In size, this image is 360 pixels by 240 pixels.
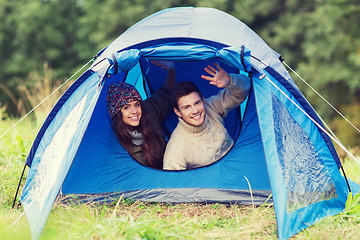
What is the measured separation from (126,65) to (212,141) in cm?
102

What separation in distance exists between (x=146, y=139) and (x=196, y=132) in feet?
1.29

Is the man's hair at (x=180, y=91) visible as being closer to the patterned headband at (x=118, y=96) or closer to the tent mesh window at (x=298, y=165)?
the patterned headband at (x=118, y=96)

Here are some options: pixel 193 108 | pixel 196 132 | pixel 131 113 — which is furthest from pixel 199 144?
pixel 131 113

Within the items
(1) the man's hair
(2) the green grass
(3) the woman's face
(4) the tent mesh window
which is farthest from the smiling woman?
(4) the tent mesh window

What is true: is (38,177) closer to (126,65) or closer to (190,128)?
(126,65)

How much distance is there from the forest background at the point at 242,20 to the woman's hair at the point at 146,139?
2.64 meters

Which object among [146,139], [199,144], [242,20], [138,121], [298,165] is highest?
[242,20]

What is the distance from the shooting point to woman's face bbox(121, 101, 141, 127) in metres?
3.39

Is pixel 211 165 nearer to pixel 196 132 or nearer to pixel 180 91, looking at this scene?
pixel 196 132

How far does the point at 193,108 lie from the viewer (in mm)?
3334

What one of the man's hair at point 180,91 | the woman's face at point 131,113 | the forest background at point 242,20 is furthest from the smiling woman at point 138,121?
the forest background at point 242,20

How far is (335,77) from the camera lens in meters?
10.7

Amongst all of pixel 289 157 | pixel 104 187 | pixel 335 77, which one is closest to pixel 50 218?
pixel 104 187

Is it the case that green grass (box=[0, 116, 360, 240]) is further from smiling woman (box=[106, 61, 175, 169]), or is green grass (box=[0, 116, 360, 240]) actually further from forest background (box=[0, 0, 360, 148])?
forest background (box=[0, 0, 360, 148])
